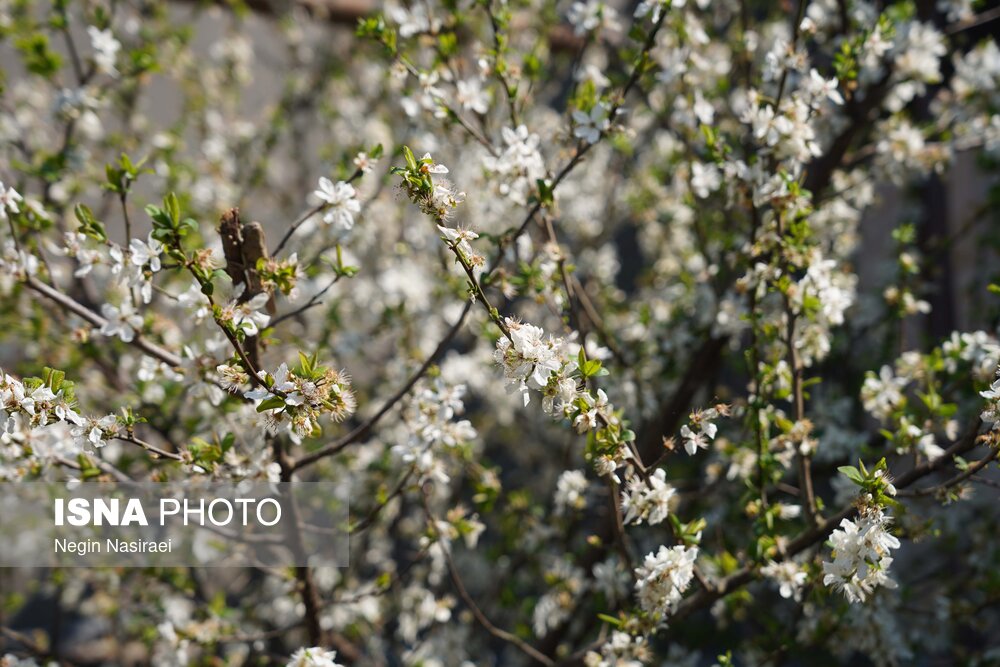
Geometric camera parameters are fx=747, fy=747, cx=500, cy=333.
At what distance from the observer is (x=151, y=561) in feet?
10.6

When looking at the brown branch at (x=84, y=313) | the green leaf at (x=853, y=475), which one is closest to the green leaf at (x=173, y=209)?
the brown branch at (x=84, y=313)

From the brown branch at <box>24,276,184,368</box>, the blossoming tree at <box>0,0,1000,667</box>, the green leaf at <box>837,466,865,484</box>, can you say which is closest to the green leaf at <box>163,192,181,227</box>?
the blossoming tree at <box>0,0,1000,667</box>

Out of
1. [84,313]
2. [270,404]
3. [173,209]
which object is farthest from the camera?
[84,313]

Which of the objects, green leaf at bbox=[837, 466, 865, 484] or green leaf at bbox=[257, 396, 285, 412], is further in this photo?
green leaf at bbox=[837, 466, 865, 484]

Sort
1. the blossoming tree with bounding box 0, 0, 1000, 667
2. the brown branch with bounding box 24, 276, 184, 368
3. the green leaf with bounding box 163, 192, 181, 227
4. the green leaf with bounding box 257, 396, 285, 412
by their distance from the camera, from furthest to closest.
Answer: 1. the brown branch with bounding box 24, 276, 184, 368
2. the blossoming tree with bounding box 0, 0, 1000, 667
3. the green leaf with bounding box 163, 192, 181, 227
4. the green leaf with bounding box 257, 396, 285, 412

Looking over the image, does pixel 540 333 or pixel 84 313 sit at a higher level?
pixel 84 313

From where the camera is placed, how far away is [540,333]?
1.76m

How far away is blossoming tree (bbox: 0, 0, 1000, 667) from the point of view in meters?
Answer: 2.10

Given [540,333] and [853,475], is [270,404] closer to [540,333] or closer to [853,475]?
[540,333]

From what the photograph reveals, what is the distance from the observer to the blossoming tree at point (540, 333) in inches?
82.6

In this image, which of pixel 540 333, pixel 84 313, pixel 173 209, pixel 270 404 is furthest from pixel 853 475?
pixel 84 313

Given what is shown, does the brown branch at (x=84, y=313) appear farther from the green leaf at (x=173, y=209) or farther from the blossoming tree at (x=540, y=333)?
the green leaf at (x=173, y=209)

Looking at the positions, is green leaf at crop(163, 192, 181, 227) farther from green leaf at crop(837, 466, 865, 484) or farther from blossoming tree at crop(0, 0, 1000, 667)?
green leaf at crop(837, 466, 865, 484)

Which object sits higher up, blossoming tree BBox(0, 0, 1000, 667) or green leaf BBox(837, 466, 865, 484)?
blossoming tree BBox(0, 0, 1000, 667)
